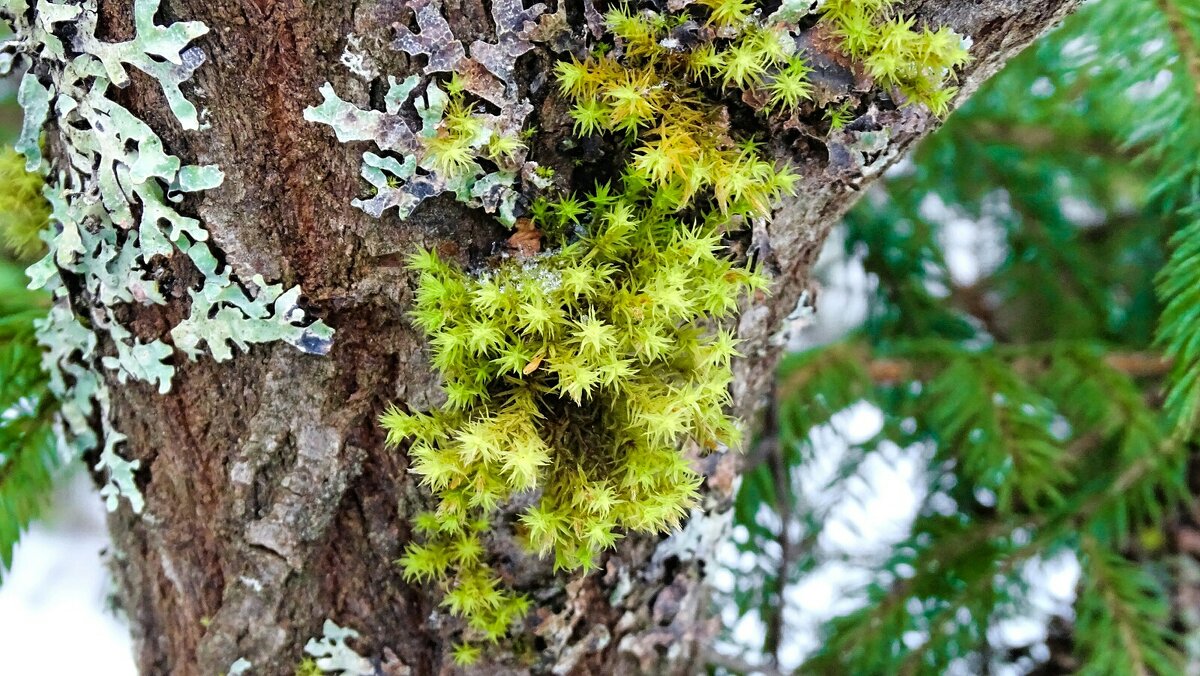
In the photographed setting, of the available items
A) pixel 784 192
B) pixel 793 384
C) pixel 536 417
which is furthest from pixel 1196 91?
pixel 536 417

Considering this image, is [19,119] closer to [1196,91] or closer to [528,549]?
[528,549]

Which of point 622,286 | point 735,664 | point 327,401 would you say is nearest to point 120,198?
point 327,401

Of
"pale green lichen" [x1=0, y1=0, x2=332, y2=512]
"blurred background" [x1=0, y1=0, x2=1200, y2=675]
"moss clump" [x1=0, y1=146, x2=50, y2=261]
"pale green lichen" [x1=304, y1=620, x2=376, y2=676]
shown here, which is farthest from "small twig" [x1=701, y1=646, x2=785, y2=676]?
"moss clump" [x1=0, y1=146, x2=50, y2=261]

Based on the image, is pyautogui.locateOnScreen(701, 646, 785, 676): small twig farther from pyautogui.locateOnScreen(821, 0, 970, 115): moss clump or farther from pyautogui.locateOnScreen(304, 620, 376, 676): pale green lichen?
pyautogui.locateOnScreen(821, 0, 970, 115): moss clump

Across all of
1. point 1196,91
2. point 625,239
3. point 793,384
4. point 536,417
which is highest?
point 1196,91

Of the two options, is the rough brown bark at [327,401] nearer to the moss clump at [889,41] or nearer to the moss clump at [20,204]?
the moss clump at [889,41]

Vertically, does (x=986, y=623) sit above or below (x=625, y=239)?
below

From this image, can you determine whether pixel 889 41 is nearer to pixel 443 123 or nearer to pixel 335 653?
pixel 443 123
